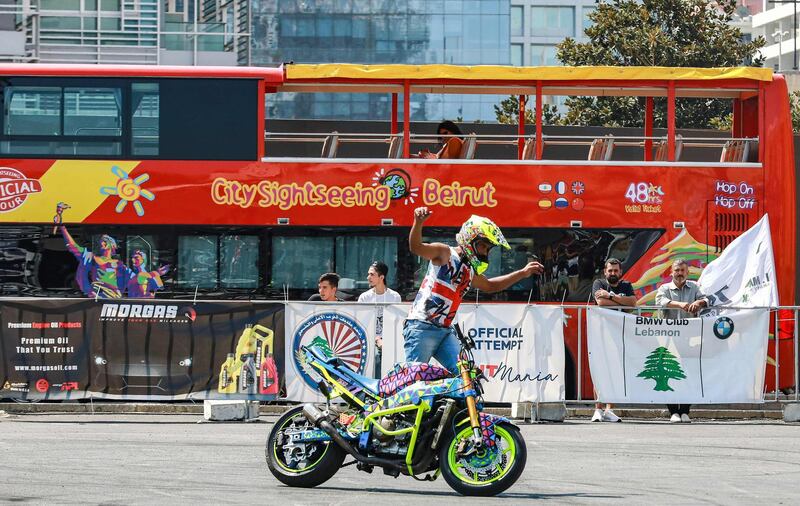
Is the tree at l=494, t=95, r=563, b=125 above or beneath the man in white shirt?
above

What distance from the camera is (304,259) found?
1888 centimetres

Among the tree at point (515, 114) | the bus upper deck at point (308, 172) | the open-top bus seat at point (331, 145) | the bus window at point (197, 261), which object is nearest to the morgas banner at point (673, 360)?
the bus upper deck at point (308, 172)

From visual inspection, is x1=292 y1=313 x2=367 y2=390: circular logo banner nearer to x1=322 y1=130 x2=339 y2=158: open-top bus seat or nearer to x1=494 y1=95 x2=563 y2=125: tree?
x1=322 y1=130 x2=339 y2=158: open-top bus seat

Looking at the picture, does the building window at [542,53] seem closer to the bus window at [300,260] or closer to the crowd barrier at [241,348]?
the bus window at [300,260]

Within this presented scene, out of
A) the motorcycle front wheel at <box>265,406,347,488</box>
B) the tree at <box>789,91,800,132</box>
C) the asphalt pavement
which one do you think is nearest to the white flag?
the asphalt pavement

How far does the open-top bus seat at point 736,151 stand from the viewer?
63.6 ft

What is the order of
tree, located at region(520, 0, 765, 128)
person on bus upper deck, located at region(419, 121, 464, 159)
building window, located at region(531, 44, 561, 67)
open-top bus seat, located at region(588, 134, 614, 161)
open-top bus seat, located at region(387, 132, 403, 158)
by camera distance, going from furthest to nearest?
building window, located at region(531, 44, 561, 67)
tree, located at region(520, 0, 765, 128)
open-top bus seat, located at region(588, 134, 614, 161)
open-top bus seat, located at region(387, 132, 403, 158)
person on bus upper deck, located at region(419, 121, 464, 159)

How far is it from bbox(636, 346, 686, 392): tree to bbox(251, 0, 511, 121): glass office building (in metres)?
73.6

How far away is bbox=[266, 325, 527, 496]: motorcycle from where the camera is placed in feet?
32.9

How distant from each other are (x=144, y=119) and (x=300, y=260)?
2.73 meters

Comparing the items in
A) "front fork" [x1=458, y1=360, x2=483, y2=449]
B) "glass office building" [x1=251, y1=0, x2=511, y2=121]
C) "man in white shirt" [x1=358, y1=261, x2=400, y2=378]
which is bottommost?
"front fork" [x1=458, y1=360, x2=483, y2=449]

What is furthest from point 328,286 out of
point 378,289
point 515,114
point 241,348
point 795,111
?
point 795,111

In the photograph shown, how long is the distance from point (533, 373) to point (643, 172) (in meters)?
3.90

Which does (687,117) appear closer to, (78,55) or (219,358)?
(78,55)
